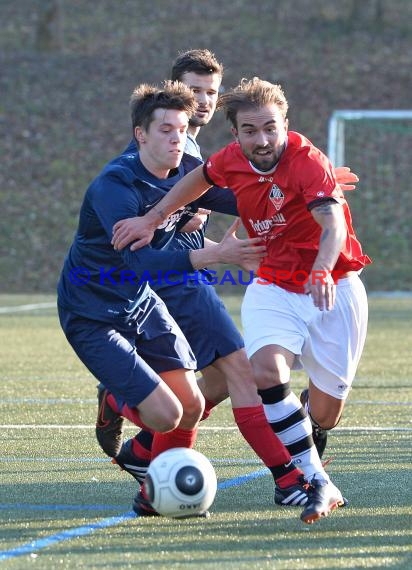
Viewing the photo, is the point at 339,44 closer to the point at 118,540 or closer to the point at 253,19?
the point at 253,19

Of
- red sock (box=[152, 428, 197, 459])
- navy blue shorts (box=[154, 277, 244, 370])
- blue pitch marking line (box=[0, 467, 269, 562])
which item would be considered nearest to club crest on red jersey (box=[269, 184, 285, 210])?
navy blue shorts (box=[154, 277, 244, 370])

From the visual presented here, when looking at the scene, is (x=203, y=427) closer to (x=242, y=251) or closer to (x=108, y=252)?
(x=108, y=252)

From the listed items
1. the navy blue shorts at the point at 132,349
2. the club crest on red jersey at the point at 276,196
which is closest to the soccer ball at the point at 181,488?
the navy blue shorts at the point at 132,349

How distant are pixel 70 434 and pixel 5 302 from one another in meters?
11.4

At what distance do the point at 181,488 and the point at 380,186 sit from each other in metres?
19.5

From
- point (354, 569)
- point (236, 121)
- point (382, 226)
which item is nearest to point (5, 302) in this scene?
point (382, 226)

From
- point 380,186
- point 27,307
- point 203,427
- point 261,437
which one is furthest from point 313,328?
point 380,186

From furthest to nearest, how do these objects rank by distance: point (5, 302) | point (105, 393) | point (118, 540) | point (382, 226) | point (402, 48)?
1. point (402, 48)
2. point (382, 226)
3. point (5, 302)
4. point (105, 393)
5. point (118, 540)

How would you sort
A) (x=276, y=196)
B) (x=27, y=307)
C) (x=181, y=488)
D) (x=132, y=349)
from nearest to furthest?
(x=181, y=488)
(x=276, y=196)
(x=132, y=349)
(x=27, y=307)

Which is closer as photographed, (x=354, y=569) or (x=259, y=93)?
(x=354, y=569)

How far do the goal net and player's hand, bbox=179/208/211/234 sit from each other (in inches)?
578

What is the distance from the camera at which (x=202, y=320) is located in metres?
5.95

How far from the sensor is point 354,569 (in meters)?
4.07

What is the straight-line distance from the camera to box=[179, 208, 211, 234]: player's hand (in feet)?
19.5
